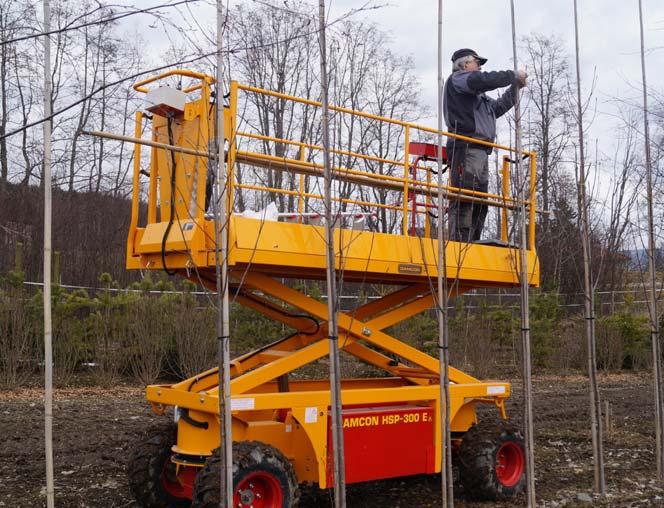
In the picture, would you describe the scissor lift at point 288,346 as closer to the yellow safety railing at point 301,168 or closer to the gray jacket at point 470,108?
the yellow safety railing at point 301,168

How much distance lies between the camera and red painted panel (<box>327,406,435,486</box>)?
6.88 m

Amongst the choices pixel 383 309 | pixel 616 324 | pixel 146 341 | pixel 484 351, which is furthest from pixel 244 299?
pixel 616 324

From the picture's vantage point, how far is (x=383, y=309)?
27.2 feet

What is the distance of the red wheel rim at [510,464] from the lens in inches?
307

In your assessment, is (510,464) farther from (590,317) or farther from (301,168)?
(301,168)

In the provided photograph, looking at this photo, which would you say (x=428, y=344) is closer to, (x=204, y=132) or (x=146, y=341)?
(x=146, y=341)

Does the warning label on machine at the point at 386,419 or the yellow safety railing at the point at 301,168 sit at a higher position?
the yellow safety railing at the point at 301,168

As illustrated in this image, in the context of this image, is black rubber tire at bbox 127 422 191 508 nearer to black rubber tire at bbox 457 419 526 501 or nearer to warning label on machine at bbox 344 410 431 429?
warning label on machine at bbox 344 410 431 429

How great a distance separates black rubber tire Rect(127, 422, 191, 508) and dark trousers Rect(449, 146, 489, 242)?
11.4ft

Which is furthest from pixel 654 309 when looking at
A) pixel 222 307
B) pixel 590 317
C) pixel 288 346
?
pixel 222 307

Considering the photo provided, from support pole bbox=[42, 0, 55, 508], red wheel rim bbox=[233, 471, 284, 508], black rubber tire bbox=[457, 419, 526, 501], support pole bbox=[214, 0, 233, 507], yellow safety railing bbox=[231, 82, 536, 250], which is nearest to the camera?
support pole bbox=[42, 0, 55, 508]

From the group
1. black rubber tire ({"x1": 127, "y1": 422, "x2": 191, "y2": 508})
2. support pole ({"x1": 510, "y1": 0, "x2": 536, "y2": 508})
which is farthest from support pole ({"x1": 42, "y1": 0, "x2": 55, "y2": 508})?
support pole ({"x1": 510, "y1": 0, "x2": 536, "y2": 508})

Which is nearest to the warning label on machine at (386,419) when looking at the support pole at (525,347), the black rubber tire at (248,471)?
the black rubber tire at (248,471)

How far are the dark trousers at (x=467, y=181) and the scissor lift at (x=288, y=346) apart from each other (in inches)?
9.7
